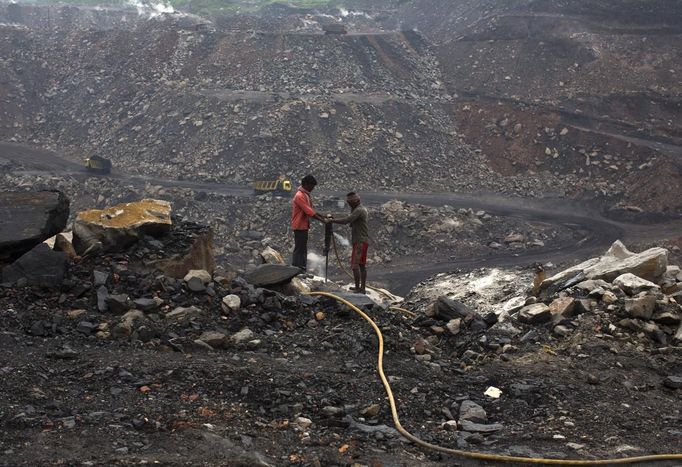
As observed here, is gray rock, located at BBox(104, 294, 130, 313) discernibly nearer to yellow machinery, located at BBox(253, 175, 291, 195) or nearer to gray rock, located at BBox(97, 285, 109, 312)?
gray rock, located at BBox(97, 285, 109, 312)

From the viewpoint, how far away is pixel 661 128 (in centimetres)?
2633

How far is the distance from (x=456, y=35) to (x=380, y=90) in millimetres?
8658

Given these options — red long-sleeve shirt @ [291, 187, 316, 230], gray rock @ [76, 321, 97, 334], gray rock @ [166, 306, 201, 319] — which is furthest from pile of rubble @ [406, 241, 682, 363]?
gray rock @ [76, 321, 97, 334]

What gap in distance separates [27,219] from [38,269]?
861 mm

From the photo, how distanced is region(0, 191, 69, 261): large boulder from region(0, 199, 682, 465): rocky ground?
346mm

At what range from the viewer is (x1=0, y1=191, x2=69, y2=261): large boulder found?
7.95 meters

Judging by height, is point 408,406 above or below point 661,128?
below

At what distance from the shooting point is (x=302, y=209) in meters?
10.1

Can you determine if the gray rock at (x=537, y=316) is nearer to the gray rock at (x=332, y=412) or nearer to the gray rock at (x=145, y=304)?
the gray rock at (x=332, y=412)

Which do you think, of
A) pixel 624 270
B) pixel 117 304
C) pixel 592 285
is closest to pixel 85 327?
pixel 117 304

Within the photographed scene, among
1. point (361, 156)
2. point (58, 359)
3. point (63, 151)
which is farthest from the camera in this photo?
point (63, 151)

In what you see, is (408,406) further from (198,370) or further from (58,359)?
(58,359)

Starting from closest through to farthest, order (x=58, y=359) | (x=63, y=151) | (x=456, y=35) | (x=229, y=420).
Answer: (x=229, y=420) → (x=58, y=359) → (x=63, y=151) → (x=456, y=35)

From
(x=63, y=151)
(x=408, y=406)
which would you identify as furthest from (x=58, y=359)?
(x=63, y=151)
